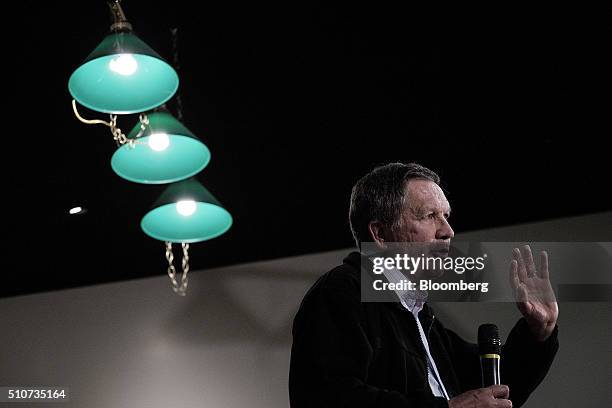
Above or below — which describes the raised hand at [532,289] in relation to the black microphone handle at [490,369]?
above

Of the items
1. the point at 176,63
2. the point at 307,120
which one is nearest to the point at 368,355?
the point at 176,63

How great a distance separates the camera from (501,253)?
91.0 inches

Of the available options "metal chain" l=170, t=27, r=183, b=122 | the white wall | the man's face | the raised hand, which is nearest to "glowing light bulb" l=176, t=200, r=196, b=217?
"metal chain" l=170, t=27, r=183, b=122

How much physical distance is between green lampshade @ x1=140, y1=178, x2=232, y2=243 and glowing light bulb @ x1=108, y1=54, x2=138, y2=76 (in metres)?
0.96

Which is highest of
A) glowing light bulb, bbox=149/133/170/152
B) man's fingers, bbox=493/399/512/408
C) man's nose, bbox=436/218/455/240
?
glowing light bulb, bbox=149/133/170/152

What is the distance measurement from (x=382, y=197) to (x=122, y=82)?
1507 mm

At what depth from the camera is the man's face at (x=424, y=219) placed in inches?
83.7

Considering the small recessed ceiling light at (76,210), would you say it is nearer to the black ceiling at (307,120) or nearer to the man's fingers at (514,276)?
the black ceiling at (307,120)

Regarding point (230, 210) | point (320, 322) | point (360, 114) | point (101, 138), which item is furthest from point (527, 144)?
point (320, 322)

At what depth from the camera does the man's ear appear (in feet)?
7.11

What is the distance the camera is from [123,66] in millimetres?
3383

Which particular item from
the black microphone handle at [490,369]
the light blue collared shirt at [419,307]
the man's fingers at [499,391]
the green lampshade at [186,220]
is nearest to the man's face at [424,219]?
the light blue collared shirt at [419,307]

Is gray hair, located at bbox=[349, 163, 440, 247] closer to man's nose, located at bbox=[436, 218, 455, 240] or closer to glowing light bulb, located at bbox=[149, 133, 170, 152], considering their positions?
man's nose, located at bbox=[436, 218, 455, 240]

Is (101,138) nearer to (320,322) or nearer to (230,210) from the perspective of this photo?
(230,210)
